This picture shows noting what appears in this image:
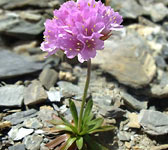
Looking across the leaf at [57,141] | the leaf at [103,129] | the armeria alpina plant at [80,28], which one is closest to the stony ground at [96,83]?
the leaf at [57,141]

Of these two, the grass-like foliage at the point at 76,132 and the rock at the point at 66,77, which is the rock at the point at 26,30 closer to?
the rock at the point at 66,77

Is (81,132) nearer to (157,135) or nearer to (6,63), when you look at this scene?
(157,135)

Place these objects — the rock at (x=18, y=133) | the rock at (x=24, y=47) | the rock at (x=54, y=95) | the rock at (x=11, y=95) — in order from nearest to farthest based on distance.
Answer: the rock at (x=18, y=133)
the rock at (x=11, y=95)
the rock at (x=54, y=95)
the rock at (x=24, y=47)

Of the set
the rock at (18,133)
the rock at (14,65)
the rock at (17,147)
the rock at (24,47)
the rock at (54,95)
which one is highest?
the rock at (24,47)

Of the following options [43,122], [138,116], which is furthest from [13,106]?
[138,116]

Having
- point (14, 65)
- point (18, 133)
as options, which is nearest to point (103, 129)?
point (18, 133)

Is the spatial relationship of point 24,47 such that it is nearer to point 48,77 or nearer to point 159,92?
point 48,77
